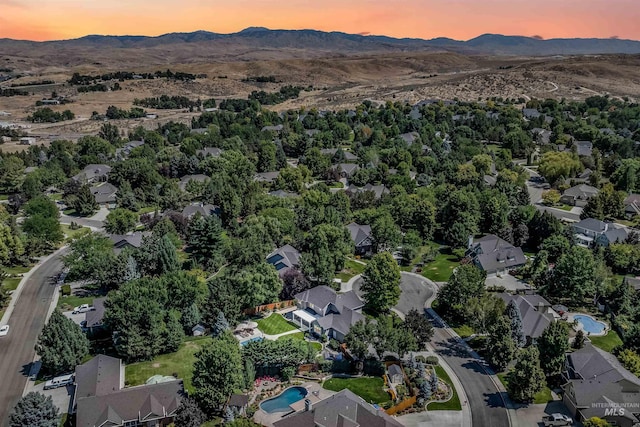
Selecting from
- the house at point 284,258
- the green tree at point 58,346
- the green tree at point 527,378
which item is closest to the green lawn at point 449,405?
the green tree at point 527,378

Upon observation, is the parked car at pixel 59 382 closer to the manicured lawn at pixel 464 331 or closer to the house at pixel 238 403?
the house at pixel 238 403

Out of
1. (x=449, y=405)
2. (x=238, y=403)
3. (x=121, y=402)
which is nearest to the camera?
(x=121, y=402)

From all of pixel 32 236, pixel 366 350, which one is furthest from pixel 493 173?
pixel 32 236

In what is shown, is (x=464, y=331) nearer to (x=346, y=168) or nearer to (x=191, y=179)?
(x=191, y=179)

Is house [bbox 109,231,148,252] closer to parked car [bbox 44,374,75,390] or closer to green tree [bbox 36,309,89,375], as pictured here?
green tree [bbox 36,309,89,375]

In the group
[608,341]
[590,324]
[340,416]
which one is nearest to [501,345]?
[608,341]

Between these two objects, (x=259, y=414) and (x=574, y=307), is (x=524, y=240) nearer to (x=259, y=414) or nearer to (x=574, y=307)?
(x=574, y=307)
